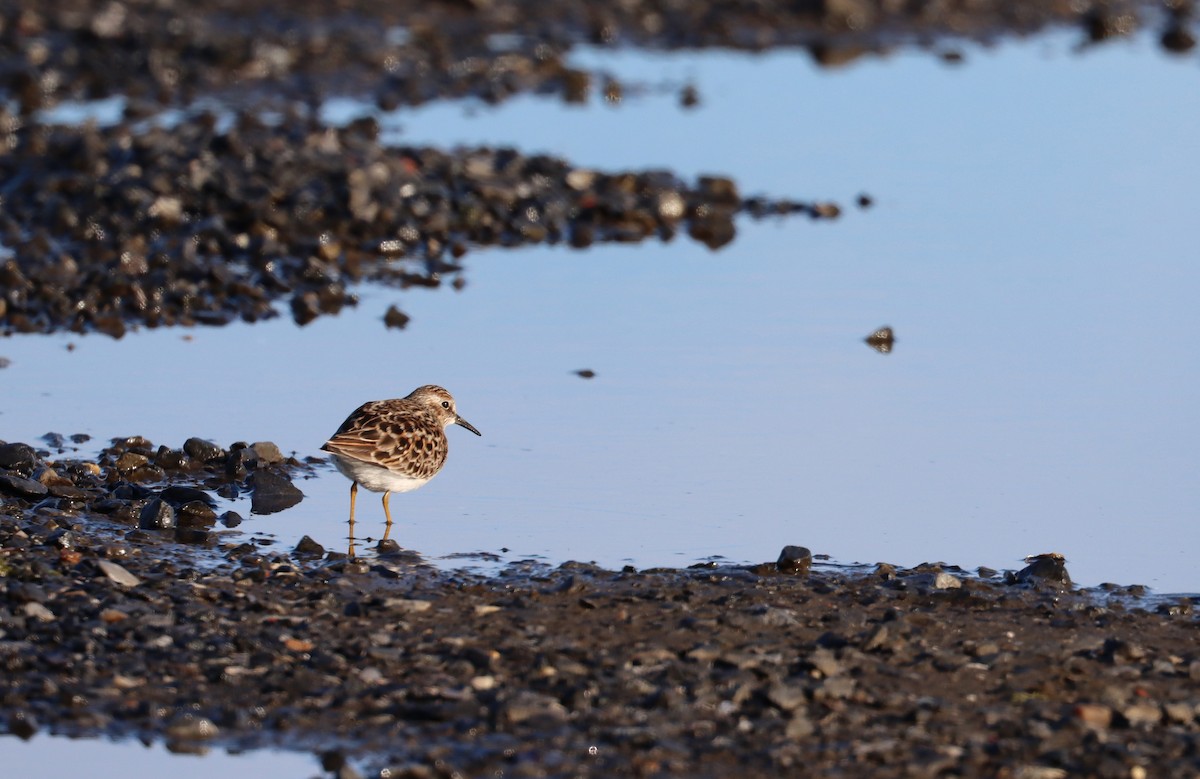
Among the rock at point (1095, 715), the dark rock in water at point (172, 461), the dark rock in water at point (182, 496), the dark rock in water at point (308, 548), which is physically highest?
the dark rock in water at point (172, 461)

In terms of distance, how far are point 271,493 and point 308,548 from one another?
4.67ft

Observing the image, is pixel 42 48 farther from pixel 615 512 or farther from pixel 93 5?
pixel 615 512

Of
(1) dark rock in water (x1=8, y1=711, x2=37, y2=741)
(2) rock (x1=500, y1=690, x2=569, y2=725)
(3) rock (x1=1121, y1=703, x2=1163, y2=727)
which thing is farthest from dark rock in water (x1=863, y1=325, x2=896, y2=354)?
(1) dark rock in water (x1=8, y1=711, x2=37, y2=741)

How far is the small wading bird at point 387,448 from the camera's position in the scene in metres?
13.0

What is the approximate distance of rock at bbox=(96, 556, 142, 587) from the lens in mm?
10992

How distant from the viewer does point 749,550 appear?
497 inches

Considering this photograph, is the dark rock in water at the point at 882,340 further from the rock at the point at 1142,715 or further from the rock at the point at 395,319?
the rock at the point at 1142,715

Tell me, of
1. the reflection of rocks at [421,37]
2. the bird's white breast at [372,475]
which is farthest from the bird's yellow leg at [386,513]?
the reflection of rocks at [421,37]

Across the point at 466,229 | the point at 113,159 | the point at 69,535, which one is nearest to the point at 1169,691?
the point at 69,535

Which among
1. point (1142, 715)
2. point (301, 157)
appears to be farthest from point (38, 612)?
point (301, 157)

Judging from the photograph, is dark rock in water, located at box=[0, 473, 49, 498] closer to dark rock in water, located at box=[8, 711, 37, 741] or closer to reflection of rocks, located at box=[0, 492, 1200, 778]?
reflection of rocks, located at box=[0, 492, 1200, 778]

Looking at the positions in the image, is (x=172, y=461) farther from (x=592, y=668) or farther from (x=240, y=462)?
(x=592, y=668)

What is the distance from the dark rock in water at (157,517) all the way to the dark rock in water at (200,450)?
126 centimetres

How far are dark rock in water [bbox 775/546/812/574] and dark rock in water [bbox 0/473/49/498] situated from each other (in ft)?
16.6
